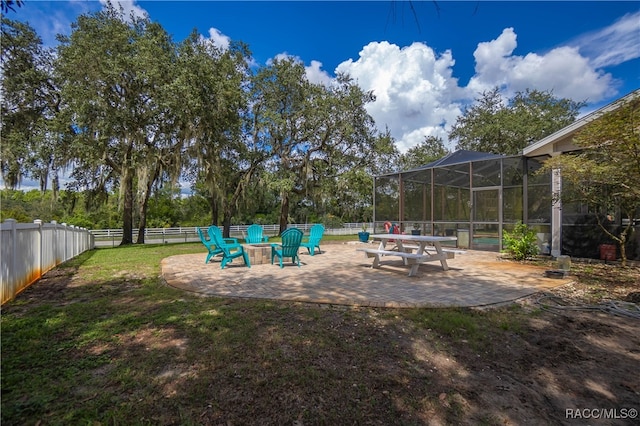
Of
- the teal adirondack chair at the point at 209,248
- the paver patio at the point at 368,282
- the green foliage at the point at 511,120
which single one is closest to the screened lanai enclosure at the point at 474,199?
the paver patio at the point at 368,282

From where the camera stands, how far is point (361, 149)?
1809 cm

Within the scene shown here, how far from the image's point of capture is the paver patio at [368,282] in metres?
3.91

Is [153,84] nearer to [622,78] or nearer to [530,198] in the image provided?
[530,198]

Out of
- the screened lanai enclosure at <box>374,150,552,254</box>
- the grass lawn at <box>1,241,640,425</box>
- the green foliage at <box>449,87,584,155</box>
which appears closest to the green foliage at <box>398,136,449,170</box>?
the green foliage at <box>449,87,584,155</box>

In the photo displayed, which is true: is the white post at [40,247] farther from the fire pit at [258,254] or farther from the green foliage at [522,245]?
the green foliage at [522,245]

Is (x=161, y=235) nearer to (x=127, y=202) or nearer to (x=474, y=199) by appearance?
(x=127, y=202)

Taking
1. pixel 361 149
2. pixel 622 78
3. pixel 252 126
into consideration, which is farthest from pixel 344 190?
pixel 622 78

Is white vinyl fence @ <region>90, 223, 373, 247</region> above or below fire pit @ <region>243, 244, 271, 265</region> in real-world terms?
below

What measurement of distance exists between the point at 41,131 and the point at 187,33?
23.2ft

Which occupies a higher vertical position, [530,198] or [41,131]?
[41,131]

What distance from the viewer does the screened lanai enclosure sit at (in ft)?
28.3

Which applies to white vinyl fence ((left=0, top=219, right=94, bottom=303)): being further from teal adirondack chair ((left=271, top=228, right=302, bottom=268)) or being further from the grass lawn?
teal adirondack chair ((left=271, top=228, right=302, bottom=268))

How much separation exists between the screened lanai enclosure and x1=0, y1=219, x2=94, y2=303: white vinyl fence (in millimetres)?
10021

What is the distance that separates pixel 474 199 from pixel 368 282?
6.87 m
